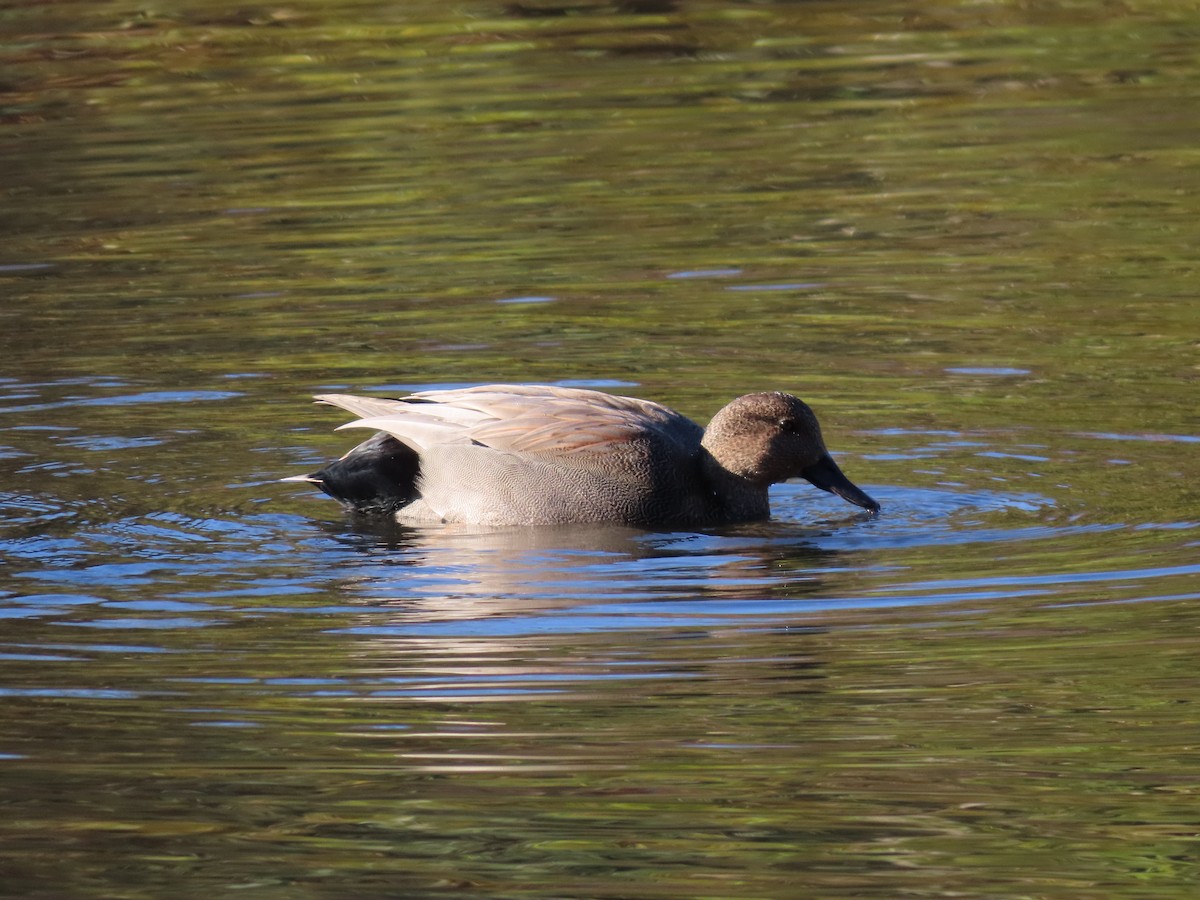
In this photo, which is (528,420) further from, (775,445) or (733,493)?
(775,445)

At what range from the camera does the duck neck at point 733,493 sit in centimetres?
902

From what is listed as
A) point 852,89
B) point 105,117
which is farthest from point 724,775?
point 105,117

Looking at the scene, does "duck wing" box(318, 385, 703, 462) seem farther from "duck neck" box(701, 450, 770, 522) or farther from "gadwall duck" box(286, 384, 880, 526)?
"duck neck" box(701, 450, 770, 522)

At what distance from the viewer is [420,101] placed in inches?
719

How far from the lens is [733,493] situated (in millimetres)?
9023

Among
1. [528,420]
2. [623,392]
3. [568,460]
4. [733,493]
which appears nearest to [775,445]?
[733,493]

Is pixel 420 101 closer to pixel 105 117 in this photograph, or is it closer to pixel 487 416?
pixel 105 117

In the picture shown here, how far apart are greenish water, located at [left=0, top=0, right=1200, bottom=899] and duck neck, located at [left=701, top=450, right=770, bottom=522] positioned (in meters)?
0.08

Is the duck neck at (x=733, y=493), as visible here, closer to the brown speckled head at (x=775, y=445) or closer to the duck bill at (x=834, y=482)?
the brown speckled head at (x=775, y=445)

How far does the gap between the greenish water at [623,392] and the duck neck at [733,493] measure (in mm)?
77

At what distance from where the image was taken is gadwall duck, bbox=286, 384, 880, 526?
29.0ft

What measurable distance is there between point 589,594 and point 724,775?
1935 millimetres

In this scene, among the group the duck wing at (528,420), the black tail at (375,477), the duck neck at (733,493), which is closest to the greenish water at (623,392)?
the duck neck at (733,493)

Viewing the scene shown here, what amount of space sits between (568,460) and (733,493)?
26.5 inches
